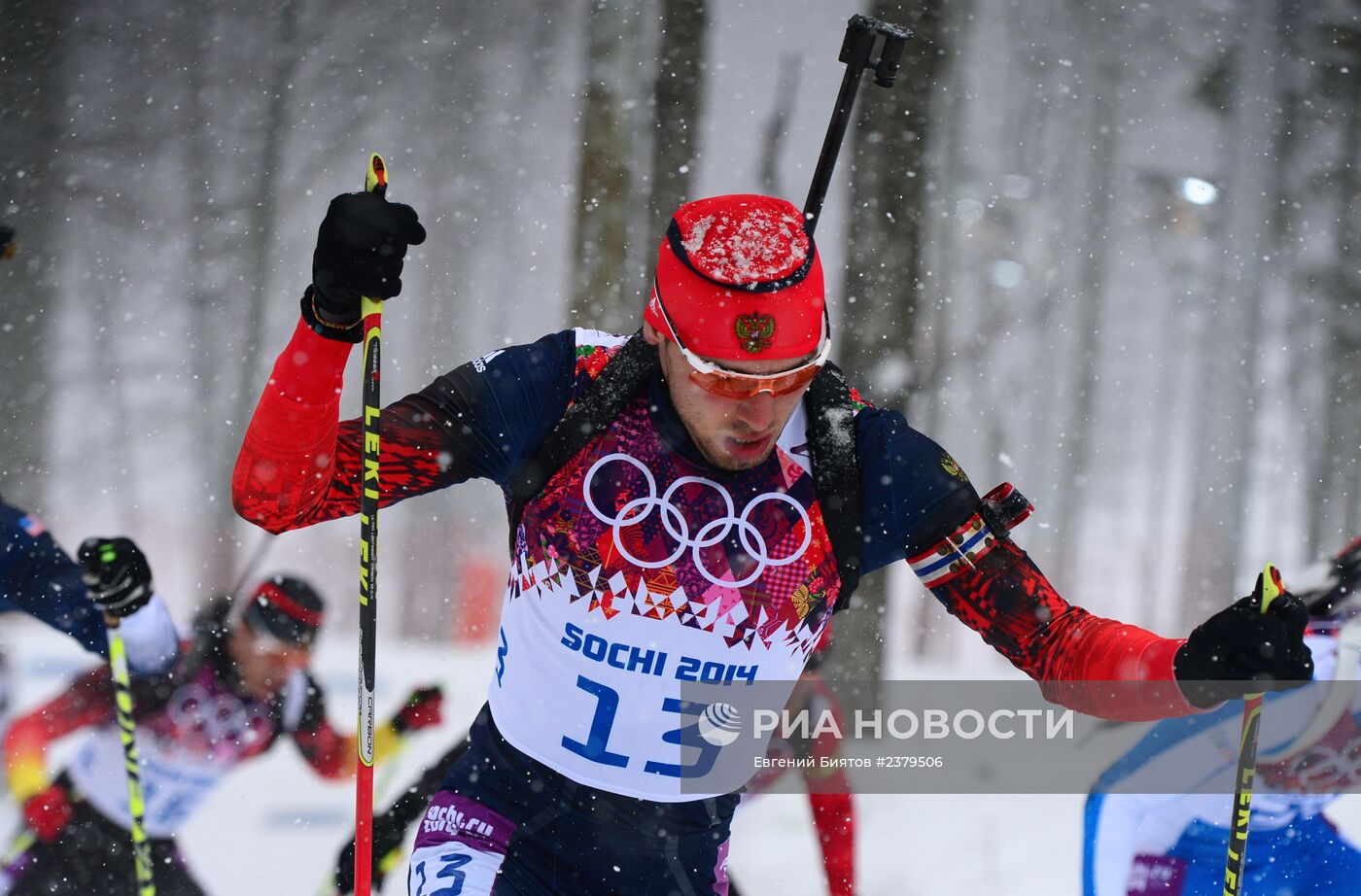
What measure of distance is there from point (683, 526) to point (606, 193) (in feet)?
9.44

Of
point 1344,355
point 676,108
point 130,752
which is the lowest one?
point 130,752

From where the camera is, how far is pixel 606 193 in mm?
4504

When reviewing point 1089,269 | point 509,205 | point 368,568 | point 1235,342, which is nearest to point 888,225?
point 509,205

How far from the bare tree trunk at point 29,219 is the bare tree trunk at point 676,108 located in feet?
11.6

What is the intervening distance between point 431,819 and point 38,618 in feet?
8.42

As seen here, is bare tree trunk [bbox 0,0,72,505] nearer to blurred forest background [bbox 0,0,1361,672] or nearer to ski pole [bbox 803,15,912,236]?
blurred forest background [bbox 0,0,1361,672]

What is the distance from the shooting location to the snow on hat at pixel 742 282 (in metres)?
1.75

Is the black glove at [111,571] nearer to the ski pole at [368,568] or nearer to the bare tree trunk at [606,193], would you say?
the ski pole at [368,568]

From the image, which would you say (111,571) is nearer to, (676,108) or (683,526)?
(683,526)

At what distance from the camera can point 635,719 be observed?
1872 millimetres

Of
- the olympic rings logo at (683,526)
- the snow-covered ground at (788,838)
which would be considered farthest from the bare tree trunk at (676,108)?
the olympic rings logo at (683,526)

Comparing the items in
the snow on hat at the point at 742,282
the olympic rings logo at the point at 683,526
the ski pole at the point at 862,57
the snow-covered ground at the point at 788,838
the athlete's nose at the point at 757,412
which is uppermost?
the ski pole at the point at 862,57

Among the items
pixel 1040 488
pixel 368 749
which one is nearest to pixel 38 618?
pixel 368 749

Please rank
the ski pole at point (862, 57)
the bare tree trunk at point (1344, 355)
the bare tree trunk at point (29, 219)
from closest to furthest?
1. the ski pole at point (862, 57)
2. the bare tree trunk at point (29, 219)
3. the bare tree trunk at point (1344, 355)
